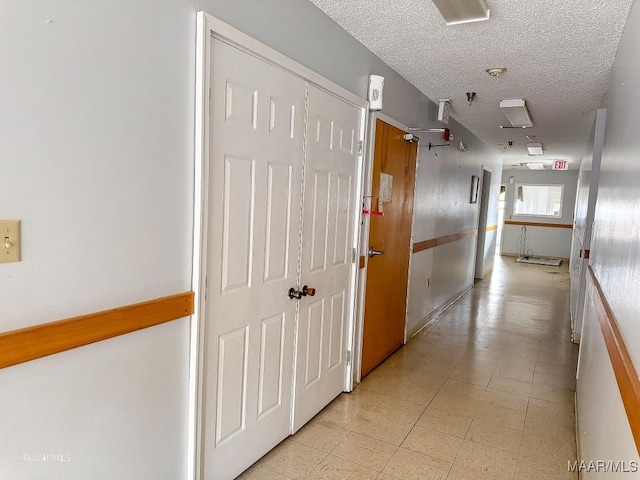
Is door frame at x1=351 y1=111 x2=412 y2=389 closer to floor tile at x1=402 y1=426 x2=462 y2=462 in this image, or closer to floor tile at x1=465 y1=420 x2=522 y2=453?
floor tile at x1=402 y1=426 x2=462 y2=462

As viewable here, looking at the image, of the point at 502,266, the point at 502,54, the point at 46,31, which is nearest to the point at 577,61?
the point at 502,54

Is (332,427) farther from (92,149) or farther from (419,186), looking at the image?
(419,186)

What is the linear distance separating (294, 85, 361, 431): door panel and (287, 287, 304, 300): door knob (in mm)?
75

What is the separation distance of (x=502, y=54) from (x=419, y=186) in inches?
58.2

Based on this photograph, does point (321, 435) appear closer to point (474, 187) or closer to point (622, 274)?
point (622, 274)

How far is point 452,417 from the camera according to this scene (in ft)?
9.16

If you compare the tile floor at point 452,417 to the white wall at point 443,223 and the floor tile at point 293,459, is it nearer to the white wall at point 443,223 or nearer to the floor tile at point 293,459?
the floor tile at point 293,459

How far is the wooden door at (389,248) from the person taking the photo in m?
3.22

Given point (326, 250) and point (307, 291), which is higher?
point (326, 250)

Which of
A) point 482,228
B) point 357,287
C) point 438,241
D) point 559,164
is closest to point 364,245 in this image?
point 357,287

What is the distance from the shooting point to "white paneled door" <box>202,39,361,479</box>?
72.7 inches

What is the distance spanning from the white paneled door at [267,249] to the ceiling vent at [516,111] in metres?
1.93
